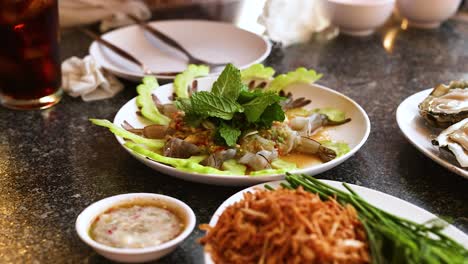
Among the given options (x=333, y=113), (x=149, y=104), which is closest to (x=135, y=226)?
(x=149, y=104)

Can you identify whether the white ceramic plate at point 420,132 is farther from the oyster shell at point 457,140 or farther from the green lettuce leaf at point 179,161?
the green lettuce leaf at point 179,161

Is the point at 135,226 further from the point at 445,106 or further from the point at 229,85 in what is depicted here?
the point at 445,106

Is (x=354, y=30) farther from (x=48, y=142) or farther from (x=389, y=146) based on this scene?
(x=48, y=142)

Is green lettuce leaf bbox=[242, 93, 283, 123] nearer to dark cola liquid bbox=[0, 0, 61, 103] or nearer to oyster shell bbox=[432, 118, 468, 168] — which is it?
oyster shell bbox=[432, 118, 468, 168]

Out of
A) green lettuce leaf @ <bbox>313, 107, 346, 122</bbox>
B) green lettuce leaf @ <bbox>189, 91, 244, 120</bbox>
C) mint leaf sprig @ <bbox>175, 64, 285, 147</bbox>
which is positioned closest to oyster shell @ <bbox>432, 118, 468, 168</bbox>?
green lettuce leaf @ <bbox>313, 107, 346, 122</bbox>

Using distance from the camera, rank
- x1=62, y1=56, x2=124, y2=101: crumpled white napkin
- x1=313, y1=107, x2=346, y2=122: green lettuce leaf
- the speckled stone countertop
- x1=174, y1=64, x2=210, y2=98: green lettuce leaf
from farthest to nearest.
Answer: x1=62, y1=56, x2=124, y2=101: crumpled white napkin, x1=174, y1=64, x2=210, y2=98: green lettuce leaf, x1=313, y1=107, x2=346, y2=122: green lettuce leaf, the speckled stone countertop

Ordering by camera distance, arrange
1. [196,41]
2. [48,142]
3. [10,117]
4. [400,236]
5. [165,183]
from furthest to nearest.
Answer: [196,41], [10,117], [48,142], [165,183], [400,236]

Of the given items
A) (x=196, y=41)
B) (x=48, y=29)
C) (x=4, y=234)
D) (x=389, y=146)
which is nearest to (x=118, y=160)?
(x=4, y=234)
